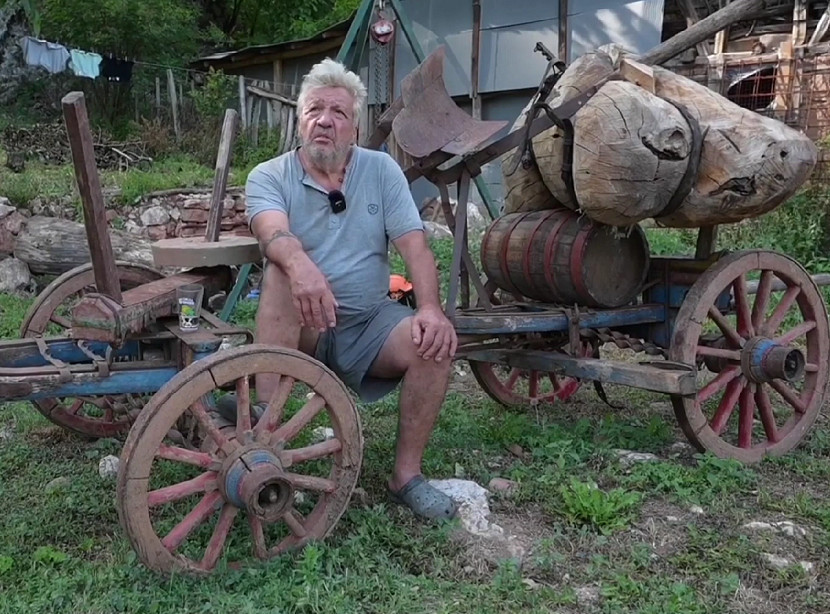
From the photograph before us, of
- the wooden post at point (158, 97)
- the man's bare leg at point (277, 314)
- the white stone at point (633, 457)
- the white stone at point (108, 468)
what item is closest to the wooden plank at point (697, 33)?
the white stone at point (633, 457)

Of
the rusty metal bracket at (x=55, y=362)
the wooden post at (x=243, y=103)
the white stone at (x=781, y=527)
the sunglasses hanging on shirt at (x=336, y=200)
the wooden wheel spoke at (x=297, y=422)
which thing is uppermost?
the wooden post at (x=243, y=103)

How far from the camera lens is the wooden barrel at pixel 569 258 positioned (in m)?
3.72

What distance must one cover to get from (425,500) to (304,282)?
943 mm

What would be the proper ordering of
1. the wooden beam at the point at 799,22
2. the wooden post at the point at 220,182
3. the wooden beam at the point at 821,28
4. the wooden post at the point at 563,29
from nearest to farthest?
the wooden post at the point at 220,182, the wooden post at the point at 563,29, the wooden beam at the point at 821,28, the wooden beam at the point at 799,22

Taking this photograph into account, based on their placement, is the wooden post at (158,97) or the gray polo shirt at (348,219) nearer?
the gray polo shirt at (348,219)

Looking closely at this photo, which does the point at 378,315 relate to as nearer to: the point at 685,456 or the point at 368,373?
the point at 368,373

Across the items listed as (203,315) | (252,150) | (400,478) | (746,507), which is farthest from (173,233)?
(746,507)

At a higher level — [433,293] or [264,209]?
[264,209]

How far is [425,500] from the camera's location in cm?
304

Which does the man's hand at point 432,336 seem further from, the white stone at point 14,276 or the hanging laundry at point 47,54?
the hanging laundry at point 47,54

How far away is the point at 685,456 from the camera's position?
12.5 feet

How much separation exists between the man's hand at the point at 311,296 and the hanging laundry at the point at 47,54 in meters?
12.1

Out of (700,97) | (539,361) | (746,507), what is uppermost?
(700,97)

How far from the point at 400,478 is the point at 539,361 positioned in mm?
1020
